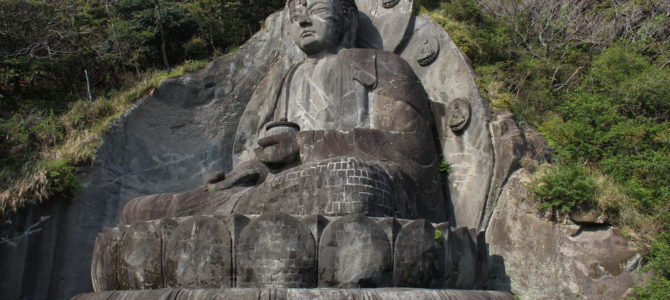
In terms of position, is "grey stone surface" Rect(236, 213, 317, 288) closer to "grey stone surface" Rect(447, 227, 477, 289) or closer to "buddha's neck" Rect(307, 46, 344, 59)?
"grey stone surface" Rect(447, 227, 477, 289)

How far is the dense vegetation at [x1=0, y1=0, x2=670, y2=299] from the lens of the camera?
6781 millimetres

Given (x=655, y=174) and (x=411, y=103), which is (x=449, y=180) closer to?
(x=411, y=103)

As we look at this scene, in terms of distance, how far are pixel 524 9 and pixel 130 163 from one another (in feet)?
31.5

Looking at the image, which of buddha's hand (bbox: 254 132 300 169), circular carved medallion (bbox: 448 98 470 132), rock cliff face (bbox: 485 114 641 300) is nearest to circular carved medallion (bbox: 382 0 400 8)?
circular carved medallion (bbox: 448 98 470 132)

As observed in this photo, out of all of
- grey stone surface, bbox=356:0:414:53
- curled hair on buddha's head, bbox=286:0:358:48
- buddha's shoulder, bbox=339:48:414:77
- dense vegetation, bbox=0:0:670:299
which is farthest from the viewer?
grey stone surface, bbox=356:0:414:53

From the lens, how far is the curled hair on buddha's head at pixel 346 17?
854 centimetres

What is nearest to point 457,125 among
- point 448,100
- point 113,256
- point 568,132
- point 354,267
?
point 448,100

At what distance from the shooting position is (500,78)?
9.55 meters

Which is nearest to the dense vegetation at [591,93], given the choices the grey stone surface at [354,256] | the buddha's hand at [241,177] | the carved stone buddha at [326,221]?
the carved stone buddha at [326,221]

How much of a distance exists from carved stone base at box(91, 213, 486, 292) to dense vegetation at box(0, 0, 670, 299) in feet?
6.75

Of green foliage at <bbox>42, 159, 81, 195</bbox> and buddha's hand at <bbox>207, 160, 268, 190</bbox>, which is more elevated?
green foliage at <bbox>42, 159, 81, 195</bbox>

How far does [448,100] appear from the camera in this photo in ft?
26.7

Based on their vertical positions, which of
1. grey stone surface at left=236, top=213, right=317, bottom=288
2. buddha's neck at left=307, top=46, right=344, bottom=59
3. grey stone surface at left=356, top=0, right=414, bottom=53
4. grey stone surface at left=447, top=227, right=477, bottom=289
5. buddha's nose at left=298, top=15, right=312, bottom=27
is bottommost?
grey stone surface at left=447, top=227, right=477, bottom=289

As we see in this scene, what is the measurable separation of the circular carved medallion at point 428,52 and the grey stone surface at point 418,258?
145 inches
